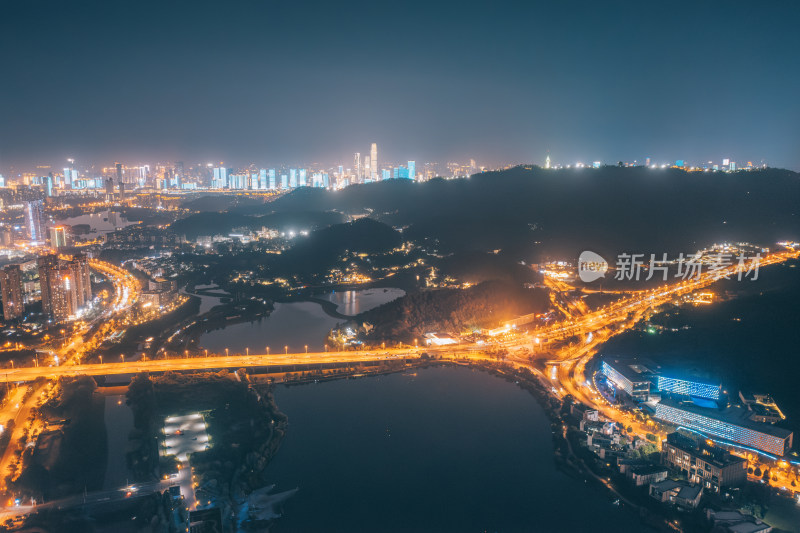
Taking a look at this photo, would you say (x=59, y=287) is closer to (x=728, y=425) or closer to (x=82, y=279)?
(x=82, y=279)

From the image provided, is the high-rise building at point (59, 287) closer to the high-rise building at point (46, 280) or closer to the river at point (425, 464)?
the high-rise building at point (46, 280)

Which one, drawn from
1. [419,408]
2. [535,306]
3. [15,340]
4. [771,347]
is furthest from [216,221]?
[771,347]

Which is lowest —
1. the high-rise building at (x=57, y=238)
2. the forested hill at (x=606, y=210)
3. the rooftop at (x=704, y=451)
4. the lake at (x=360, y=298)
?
the lake at (x=360, y=298)

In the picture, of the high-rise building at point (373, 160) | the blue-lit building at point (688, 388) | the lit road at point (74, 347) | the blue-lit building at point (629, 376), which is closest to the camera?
the lit road at point (74, 347)

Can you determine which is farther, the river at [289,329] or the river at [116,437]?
the river at [289,329]

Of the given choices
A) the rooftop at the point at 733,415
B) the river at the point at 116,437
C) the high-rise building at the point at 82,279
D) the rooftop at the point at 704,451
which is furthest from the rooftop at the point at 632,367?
the high-rise building at the point at 82,279

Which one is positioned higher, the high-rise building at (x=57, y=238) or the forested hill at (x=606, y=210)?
the forested hill at (x=606, y=210)

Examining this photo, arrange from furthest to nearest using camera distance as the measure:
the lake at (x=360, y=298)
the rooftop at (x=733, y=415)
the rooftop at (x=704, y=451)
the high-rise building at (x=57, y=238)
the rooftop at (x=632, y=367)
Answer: the high-rise building at (x=57, y=238) < the lake at (x=360, y=298) < the rooftop at (x=632, y=367) < the rooftop at (x=733, y=415) < the rooftop at (x=704, y=451)
